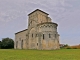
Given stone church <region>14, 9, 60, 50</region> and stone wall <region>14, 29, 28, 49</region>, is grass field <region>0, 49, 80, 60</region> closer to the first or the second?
stone church <region>14, 9, 60, 50</region>

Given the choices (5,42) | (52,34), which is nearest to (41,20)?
(52,34)

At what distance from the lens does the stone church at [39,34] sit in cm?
3491

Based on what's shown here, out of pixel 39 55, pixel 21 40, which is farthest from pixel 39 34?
pixel 39 55

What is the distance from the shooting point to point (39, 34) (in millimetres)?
36344

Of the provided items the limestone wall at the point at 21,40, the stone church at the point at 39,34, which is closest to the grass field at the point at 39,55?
the stone church at the point at 39,34

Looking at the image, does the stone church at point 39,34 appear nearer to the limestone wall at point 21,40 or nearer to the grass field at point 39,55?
the limestone wall at point 21,40

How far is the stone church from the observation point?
34906mm

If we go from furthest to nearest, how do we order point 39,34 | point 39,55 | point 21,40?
point 21,40
point 39,34
point 39,55

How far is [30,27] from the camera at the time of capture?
41500 millimetres

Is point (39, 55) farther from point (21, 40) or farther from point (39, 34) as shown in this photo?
point (21, 40)

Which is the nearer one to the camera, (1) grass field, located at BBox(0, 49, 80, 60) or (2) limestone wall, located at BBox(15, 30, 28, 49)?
(1) grass field, located at BBox(0, 49, 80, 60)

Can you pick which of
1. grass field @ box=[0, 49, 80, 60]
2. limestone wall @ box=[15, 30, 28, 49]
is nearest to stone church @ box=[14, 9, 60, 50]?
limestone wall @ box=[15, 30, 28, 49]

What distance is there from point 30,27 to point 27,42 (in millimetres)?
5580

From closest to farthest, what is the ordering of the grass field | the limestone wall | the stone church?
the grass field
the stone church
the limestone wall
